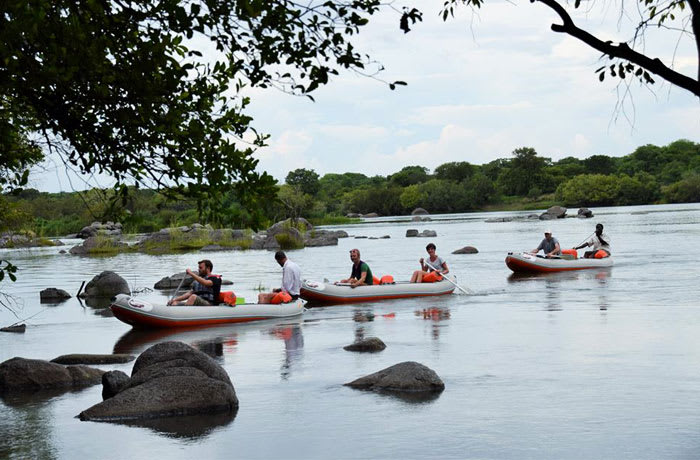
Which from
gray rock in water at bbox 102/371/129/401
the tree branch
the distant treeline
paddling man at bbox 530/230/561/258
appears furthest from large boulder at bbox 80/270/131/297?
the distant treeline

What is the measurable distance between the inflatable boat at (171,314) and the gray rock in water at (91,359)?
3857mm

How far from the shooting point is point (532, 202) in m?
153

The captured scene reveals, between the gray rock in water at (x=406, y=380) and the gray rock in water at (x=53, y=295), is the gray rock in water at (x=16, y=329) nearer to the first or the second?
the gray rock in water at (x=53, y=295)

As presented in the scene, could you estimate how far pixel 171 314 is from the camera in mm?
18984

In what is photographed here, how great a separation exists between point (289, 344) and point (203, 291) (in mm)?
4031

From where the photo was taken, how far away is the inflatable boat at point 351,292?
23.4m

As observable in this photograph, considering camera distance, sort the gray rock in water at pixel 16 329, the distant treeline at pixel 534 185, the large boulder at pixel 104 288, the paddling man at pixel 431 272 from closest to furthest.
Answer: the gray rock in water at pixel 16 329
the paddling man at pixel 431 272
the large boulder at pixel 104 288
the distant treeline at pixel 534 185

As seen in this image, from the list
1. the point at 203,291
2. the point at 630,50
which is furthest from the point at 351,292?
the point at 630,50

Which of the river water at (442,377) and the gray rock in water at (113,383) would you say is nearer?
the river water at (442,377)

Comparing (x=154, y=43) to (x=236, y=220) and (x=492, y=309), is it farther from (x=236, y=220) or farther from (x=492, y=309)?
(x=492, y=309)

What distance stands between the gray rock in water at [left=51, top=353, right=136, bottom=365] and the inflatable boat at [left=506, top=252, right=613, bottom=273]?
18.7m

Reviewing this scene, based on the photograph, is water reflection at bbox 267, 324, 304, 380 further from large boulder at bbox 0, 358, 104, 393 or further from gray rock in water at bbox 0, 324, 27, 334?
gray rock in water at bbox 0, 324, 27, 334

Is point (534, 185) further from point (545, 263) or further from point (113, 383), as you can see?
point (113, 383)

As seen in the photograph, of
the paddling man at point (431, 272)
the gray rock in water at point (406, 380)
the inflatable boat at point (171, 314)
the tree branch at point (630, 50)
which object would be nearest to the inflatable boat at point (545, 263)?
the paddling man at point (431, 272)
